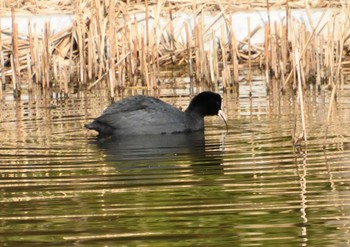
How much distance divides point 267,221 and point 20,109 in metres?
7.62

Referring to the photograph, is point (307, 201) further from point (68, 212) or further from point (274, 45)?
point (274, 45)

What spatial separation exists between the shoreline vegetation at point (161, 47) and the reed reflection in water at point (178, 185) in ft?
9.35

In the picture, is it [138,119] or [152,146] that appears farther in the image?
[138,119]

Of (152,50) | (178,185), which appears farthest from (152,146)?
(152,50)

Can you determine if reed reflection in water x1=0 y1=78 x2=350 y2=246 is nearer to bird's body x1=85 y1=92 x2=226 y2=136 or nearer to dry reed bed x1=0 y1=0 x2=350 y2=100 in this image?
bird's body x1=85 y1=92 x2=226 y2=136

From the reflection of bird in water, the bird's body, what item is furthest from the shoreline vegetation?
the reflection of bird in water

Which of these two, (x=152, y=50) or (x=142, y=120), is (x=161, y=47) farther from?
(x=142, y=120)

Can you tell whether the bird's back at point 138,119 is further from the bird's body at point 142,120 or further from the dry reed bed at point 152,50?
the dry reed bed at point 152,50

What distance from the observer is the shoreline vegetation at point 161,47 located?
15938 mm

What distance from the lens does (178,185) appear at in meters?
8.40

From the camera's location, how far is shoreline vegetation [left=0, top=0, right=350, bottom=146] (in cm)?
1594

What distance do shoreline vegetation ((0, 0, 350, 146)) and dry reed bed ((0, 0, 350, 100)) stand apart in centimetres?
2

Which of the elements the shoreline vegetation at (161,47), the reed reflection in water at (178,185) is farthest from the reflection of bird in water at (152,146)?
the shoreline vegetation at (161,47)

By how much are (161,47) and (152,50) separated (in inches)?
96.4
